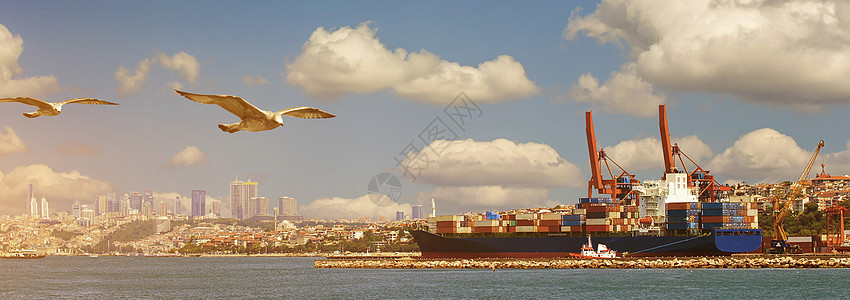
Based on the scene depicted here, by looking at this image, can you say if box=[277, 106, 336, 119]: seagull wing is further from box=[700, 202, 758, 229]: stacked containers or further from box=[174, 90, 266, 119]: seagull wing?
box=[700, 202, 758, 229]: stacked containers

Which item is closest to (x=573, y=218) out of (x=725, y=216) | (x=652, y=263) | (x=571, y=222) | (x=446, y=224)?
(x=571, y=222)

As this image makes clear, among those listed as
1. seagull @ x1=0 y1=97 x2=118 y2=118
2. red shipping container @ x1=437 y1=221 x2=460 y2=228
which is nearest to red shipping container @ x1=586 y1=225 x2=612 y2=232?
red shipping container @ x1=437 y1=221 x2=460 y2=228

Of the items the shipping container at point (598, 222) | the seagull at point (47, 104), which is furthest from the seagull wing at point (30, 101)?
the shipping container at point (598, 222)

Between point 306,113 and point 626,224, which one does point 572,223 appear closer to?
point 626,224

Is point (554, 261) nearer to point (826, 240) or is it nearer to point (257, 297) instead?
point (257, 297)

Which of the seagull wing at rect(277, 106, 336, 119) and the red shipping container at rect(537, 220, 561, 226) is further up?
the seagull wing at rect(277, 106, 336, 119)

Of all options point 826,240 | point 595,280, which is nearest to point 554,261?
point 595,280
